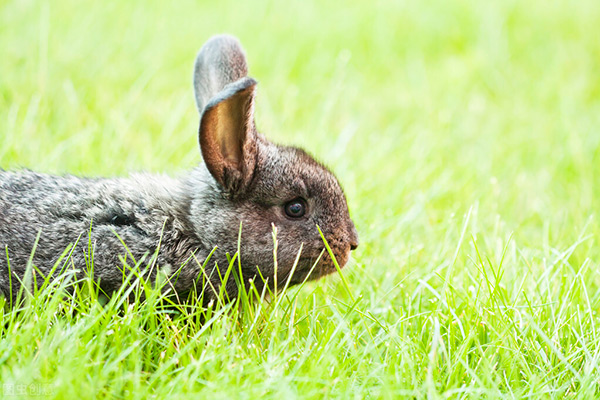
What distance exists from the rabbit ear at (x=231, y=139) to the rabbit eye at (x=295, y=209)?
26 cm

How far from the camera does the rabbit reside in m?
3.82

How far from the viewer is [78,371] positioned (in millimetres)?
2906

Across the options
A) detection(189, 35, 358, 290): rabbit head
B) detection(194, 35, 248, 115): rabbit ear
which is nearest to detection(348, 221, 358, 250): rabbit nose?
detection(189, 35, 358, 290): rabbit head

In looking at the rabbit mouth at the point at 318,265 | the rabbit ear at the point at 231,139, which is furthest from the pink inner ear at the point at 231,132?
the rabbit mouth at the point at 318,265

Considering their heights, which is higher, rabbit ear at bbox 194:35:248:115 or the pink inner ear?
rabbit ear at bbox 194:35:248:115

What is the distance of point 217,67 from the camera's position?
4625 mm

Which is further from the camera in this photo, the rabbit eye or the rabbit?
the rabbit eye

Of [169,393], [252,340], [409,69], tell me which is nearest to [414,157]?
[409,69]

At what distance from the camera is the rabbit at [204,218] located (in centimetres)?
382

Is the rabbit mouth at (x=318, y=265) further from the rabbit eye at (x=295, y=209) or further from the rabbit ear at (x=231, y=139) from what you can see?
the rabbit ear at (x=231, y=139)

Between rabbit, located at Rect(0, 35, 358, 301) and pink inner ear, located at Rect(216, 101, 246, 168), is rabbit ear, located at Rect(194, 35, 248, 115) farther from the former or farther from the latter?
pink inner ear, located at Rect(216, 101, 246, 168)

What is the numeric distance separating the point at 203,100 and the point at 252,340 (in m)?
1.67

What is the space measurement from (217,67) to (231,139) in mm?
869

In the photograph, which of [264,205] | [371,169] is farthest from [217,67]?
[371,169]
